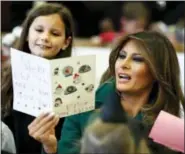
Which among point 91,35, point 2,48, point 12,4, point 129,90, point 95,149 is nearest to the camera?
point 95,149

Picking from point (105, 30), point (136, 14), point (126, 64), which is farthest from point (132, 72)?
point (105, 30)

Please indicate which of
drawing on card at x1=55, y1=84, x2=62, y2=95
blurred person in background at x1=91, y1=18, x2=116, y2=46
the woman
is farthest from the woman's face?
blurred person in background at x1=91, y1=18, x2=116, y2=46

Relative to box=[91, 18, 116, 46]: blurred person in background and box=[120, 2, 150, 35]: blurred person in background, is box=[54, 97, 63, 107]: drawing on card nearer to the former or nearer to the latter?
box=[120, 2, 150, 35]: blurred person in background

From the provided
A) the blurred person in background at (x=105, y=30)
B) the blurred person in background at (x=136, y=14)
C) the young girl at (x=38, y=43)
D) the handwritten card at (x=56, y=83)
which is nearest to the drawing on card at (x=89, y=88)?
the handwritten card at (x=56, y=83)

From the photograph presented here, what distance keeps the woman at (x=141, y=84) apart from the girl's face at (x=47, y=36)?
0.45 feet

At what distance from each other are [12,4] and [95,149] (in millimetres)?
643

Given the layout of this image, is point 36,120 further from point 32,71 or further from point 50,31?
point 50,31

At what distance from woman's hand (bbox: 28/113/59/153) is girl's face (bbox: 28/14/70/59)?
14cm

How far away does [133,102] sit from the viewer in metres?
0.78

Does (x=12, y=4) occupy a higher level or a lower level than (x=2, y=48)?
higher

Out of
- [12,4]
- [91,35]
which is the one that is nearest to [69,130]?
[12,4]

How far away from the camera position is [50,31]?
866 mm

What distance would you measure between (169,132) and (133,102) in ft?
0.41

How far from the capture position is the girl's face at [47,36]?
33.7 inches
